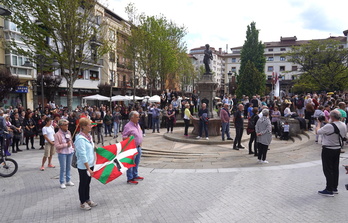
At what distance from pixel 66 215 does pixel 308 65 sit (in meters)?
41.3

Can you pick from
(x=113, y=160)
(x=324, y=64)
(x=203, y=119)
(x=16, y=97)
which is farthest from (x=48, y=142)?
(x=324, y=64)

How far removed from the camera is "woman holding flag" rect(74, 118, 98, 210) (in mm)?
4812


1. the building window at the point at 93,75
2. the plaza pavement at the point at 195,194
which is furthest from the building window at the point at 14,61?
the plaza pavement at the point at 195,194

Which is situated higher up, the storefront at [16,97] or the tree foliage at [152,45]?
the tree foliage at [152,45]

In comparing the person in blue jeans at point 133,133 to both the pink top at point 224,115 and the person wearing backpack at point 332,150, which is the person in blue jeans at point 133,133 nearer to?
the person wearing backpack at point 332,150

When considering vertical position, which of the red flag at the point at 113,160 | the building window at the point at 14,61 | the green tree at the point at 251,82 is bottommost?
the red flag at the point at 113,160

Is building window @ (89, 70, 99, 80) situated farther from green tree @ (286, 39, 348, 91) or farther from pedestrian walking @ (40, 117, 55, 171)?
green tree @ (286, 39, 348, 91)

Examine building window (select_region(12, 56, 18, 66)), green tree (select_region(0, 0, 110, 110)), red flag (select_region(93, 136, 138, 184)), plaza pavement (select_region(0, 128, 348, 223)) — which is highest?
green tree (select_region(0, 0, 110, 110))

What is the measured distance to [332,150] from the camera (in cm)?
557

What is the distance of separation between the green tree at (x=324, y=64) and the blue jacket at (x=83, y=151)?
119 ft

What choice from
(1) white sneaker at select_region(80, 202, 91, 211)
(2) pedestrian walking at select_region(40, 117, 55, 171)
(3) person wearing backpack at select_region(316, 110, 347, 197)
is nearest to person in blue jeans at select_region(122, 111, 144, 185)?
(1) white sneaker at select_region(80, 202, 91, 211)

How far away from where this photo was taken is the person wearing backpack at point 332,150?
5539 mm

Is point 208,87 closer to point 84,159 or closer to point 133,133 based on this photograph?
point 133,133

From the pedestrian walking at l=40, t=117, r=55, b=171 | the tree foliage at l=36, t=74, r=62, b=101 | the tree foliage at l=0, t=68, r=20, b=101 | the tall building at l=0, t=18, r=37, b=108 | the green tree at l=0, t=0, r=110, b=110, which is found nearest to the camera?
the pedestrian walking at l=40, t=117, r=55, b=171
